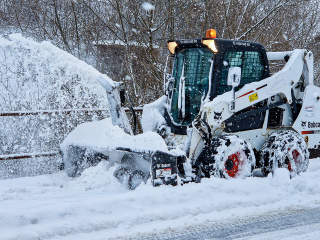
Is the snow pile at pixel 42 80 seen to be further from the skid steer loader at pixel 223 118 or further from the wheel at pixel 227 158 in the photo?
the wheel at pixel 227 158

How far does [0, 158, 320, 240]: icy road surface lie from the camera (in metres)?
4.01

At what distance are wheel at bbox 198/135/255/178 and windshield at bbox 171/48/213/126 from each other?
0.91 meters

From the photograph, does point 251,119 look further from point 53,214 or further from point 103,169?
point 53,214

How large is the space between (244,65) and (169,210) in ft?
9.78

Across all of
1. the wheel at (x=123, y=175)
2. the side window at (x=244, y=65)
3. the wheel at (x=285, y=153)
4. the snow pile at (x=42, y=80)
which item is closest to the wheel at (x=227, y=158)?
the wheel at (x=285, y=153)

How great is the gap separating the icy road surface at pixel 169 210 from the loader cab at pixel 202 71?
1444 mm

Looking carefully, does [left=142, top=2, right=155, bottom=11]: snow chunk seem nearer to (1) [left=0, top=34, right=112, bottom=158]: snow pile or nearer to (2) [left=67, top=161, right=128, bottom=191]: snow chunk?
(1) [left=0, top=34, right=112, bottom=158]: snow pile

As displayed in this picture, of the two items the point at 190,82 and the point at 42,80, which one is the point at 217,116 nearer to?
the point at 190,82

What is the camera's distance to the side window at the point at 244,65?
6.21 metres

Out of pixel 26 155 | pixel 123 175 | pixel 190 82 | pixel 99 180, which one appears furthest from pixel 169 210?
pixel 26 155

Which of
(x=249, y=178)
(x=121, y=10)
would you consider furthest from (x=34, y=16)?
(x=249, y=178)

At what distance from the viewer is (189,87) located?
21.4 feet

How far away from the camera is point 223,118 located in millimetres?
5934

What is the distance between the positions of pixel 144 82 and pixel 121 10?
2.07 metres
